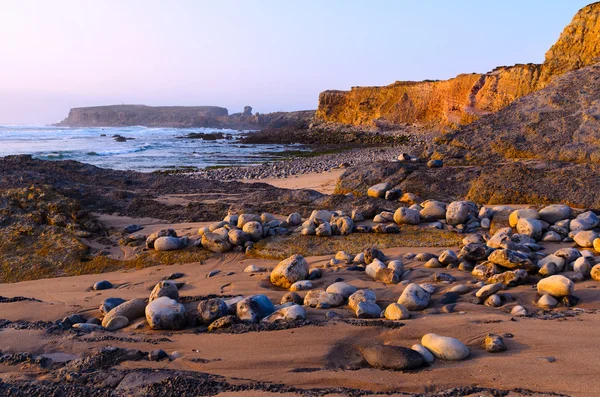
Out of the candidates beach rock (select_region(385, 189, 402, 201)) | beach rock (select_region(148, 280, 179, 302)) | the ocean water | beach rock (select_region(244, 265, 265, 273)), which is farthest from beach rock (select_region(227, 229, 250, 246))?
the ocean water

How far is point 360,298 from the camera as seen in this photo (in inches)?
130

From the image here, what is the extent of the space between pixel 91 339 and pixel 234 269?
1799 mm

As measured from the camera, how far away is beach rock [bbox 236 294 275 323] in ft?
10.0

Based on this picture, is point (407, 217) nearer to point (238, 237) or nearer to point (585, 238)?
point (585, 238)

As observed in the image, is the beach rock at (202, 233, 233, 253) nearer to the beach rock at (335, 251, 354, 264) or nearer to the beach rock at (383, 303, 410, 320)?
the beach rock at (335, 251, 354, 264)

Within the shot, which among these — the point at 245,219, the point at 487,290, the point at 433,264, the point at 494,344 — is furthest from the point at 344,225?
the point at 494,344

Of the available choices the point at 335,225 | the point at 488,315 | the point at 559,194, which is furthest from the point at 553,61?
the point at 488,315

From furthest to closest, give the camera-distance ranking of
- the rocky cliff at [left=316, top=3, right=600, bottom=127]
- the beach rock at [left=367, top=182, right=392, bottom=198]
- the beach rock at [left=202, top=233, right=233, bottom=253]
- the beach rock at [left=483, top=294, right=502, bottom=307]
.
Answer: the rocky cliff at [left=316, top=3, right=600, bottom=127]
the beach rock at [left=367, top=182, right=392, bottom=198]
the beach rock at [left=202, top=233, right=233, bottom=253]
the beach rock at [left=483, top=294, right=502, bottom=307]

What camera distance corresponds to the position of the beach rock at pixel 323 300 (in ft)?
11.0

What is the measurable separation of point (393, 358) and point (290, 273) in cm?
172

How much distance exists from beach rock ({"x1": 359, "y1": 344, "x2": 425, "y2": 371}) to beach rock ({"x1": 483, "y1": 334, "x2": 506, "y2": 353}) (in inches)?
15.1

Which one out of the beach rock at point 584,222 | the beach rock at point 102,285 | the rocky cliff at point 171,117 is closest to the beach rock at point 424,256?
the beach rock at point 584,222

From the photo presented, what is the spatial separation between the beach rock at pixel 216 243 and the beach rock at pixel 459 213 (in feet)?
7.75

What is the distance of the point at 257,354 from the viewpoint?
8.38 feet
